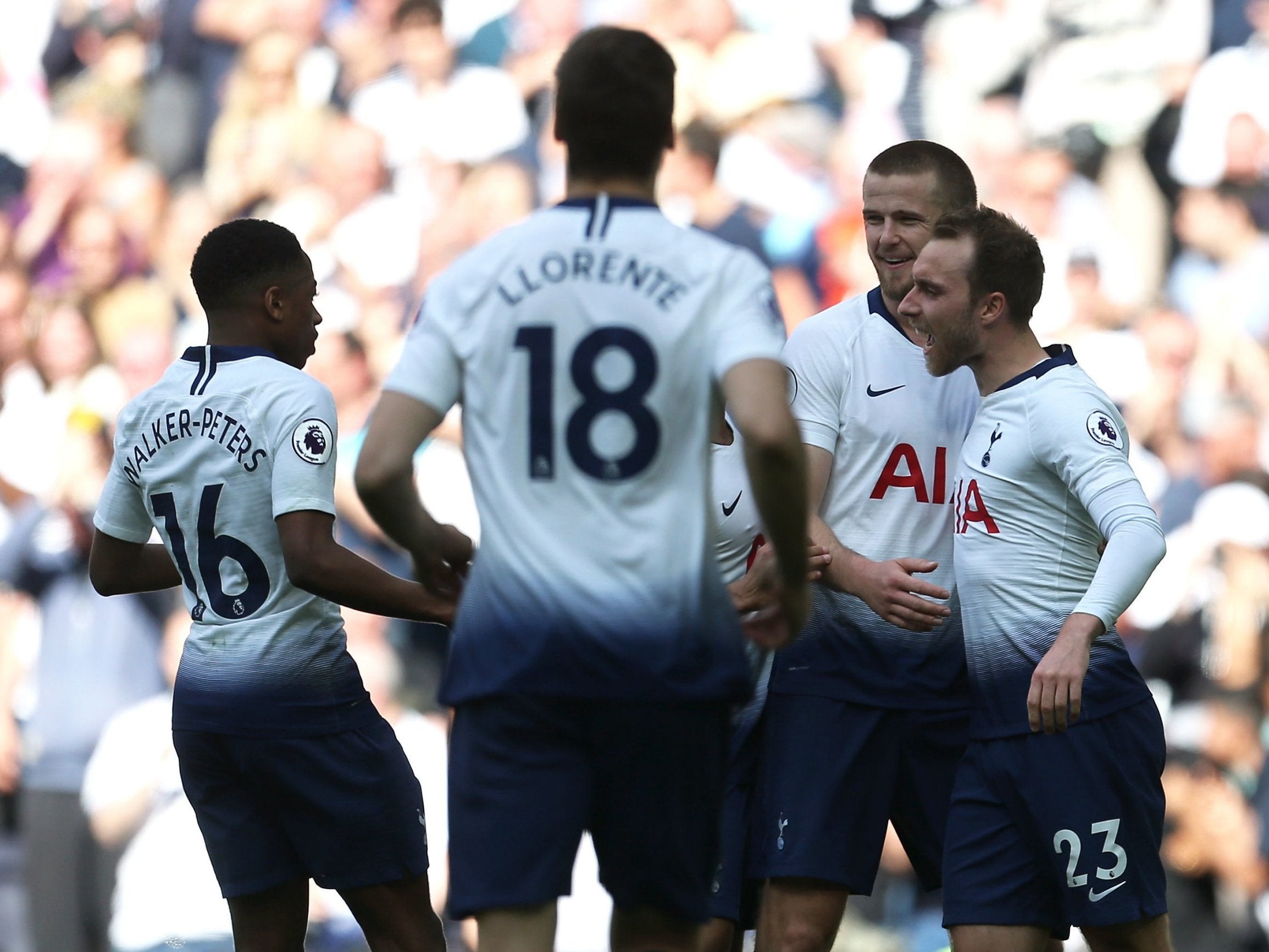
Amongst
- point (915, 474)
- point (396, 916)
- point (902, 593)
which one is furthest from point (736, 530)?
point (396, 916)

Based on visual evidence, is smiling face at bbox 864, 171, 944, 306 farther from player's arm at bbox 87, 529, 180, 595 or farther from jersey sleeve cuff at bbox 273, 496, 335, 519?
player's arm at bbox 87, 529, 180, 595

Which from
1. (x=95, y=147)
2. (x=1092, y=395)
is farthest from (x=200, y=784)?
(x=95, y=147)

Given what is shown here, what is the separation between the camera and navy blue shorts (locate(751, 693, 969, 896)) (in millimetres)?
4055

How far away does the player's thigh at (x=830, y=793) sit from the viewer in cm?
405

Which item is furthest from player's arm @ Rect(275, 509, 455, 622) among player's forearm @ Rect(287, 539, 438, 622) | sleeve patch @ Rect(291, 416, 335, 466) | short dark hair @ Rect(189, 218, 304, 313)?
short dark hair @ Rect(189, 218, 304, 313)

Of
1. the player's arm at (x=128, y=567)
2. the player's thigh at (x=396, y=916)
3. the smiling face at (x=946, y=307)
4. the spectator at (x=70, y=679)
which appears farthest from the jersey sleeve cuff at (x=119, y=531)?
the spectator at (x=70, y=679)

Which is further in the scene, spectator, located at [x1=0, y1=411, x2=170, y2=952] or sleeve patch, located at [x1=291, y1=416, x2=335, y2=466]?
spectator, located at [x1=0, y1=411, x2=170, y2=952]

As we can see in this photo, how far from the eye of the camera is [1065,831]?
3662 mm

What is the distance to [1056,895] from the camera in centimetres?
374

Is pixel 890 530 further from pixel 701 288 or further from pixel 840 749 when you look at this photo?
pixel 701 288

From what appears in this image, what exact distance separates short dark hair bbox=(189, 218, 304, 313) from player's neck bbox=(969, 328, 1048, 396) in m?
1.69

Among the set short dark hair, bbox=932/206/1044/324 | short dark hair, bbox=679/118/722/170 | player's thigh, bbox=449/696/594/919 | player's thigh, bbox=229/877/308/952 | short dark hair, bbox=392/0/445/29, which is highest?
short dark hair, bbox=392/0/445/29

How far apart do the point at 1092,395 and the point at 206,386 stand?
2037 mm

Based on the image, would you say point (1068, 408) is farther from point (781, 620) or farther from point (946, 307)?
point (781, 620)
